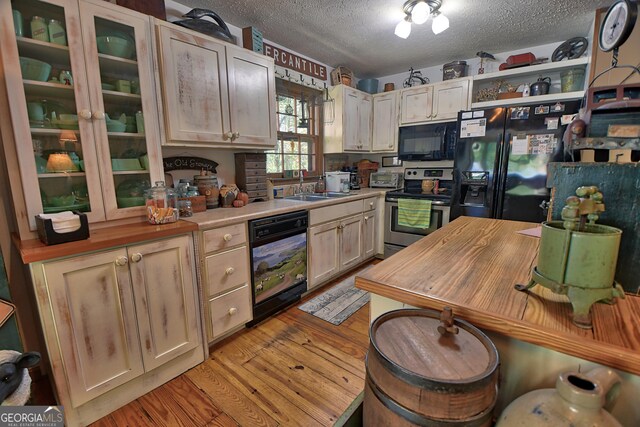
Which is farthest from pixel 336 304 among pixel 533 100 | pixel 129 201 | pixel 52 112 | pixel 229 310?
pixel 533 100

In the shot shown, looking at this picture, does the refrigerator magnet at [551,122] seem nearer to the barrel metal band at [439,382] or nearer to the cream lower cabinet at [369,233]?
the cream lower cabinet at [369,233]

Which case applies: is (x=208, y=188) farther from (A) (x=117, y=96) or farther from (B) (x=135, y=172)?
(A) (x=117, y=96)

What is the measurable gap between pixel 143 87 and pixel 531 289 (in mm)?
2116

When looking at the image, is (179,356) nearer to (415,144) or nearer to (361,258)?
(361,258)

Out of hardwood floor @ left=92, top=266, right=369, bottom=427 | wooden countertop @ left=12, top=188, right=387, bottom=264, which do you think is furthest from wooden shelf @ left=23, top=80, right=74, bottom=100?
hardwood floor @ left=92, top=266, right=369, bottom=427

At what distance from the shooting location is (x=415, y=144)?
3.49 metres

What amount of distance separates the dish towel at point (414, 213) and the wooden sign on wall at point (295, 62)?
180cm

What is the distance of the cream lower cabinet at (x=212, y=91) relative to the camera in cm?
182

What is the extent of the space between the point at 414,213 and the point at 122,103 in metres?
2.74

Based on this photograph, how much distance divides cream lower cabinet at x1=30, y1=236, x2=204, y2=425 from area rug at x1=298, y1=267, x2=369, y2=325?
39.0 inches

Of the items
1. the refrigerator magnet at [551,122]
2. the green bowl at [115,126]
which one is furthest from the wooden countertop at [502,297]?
the refrigerator magnet at [551,122]

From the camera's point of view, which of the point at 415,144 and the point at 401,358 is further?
the point at 415,144

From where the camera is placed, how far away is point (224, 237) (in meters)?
1.85

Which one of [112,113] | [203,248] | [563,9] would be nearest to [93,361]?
[203,248]
